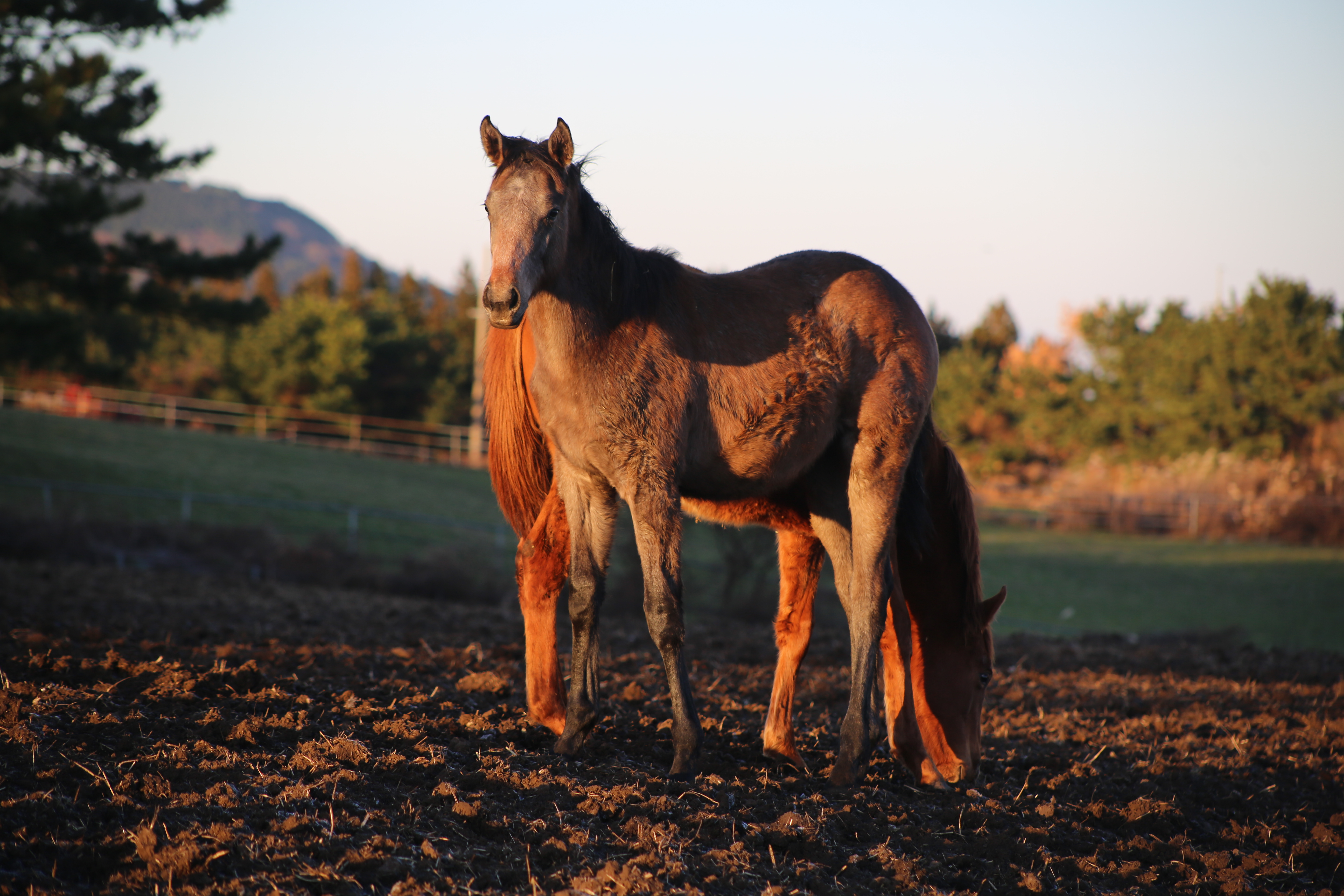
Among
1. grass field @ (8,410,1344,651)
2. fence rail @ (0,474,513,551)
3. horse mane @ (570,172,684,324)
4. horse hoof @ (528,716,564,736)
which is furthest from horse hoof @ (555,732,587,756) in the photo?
fence rail @ (0,474,513,551)

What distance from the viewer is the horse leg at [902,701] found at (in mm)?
4762

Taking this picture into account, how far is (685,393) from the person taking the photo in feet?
13.5

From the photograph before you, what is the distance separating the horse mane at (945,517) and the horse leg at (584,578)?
1.68m

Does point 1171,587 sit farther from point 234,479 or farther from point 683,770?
point 234,479

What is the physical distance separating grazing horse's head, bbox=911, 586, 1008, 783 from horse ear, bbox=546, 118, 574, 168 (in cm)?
308

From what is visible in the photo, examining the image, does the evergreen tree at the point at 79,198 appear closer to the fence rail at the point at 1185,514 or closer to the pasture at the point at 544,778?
the pasture at the point at 544,778

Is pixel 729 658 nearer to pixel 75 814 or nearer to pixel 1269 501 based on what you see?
pixel 75 814

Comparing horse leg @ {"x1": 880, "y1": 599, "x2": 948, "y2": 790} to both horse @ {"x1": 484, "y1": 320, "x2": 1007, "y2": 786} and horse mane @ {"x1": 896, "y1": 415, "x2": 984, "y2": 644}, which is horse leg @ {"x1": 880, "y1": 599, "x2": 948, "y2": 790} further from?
horse mane @ {"x1": 896, "y1": 415, "x2": 984, "y2": 644}

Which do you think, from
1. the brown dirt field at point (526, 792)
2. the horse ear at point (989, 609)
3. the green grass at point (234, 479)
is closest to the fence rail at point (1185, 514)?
the green grass at point (234, 479)

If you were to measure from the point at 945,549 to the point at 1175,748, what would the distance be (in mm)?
2310

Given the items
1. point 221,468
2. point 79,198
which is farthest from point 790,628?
point 221,468

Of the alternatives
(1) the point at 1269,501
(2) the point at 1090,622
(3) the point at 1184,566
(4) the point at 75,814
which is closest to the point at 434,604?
(4) the point at 75,814

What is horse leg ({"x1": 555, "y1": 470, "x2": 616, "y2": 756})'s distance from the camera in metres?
4.22

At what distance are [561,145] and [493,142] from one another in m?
0.30
